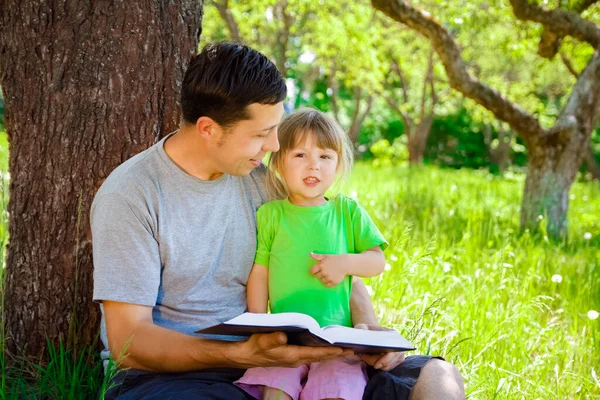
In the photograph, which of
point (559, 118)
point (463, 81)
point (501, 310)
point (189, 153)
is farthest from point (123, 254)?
point (559, 118)

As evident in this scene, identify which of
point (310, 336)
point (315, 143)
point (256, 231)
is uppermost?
point (315, 143)

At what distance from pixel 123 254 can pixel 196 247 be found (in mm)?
272

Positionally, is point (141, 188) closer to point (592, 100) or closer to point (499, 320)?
point (499, 320)

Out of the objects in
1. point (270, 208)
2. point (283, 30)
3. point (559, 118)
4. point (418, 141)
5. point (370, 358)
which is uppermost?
point (283, 30)

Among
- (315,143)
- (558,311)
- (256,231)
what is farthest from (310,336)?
(558,311)

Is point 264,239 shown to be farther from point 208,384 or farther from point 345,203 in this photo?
point 208,384

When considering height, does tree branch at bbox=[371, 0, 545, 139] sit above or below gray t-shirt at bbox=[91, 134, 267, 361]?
above

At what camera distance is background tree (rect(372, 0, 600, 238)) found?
6297 millimetres

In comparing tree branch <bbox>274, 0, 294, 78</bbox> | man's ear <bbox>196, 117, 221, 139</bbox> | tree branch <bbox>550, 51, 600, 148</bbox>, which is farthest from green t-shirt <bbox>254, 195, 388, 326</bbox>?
tree branch <bbox>274, 0, 294, 78</bbox>

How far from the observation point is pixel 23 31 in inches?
107

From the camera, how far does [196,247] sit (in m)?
2.37

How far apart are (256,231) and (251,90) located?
0.54 m

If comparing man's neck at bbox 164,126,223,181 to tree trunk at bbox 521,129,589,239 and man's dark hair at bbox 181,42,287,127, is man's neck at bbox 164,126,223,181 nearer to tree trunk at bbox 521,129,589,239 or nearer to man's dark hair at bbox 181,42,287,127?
man's dark hair at bbox 181,42,287,127

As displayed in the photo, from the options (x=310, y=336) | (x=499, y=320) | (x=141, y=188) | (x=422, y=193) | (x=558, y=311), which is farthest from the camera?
(x=422, y=193)
